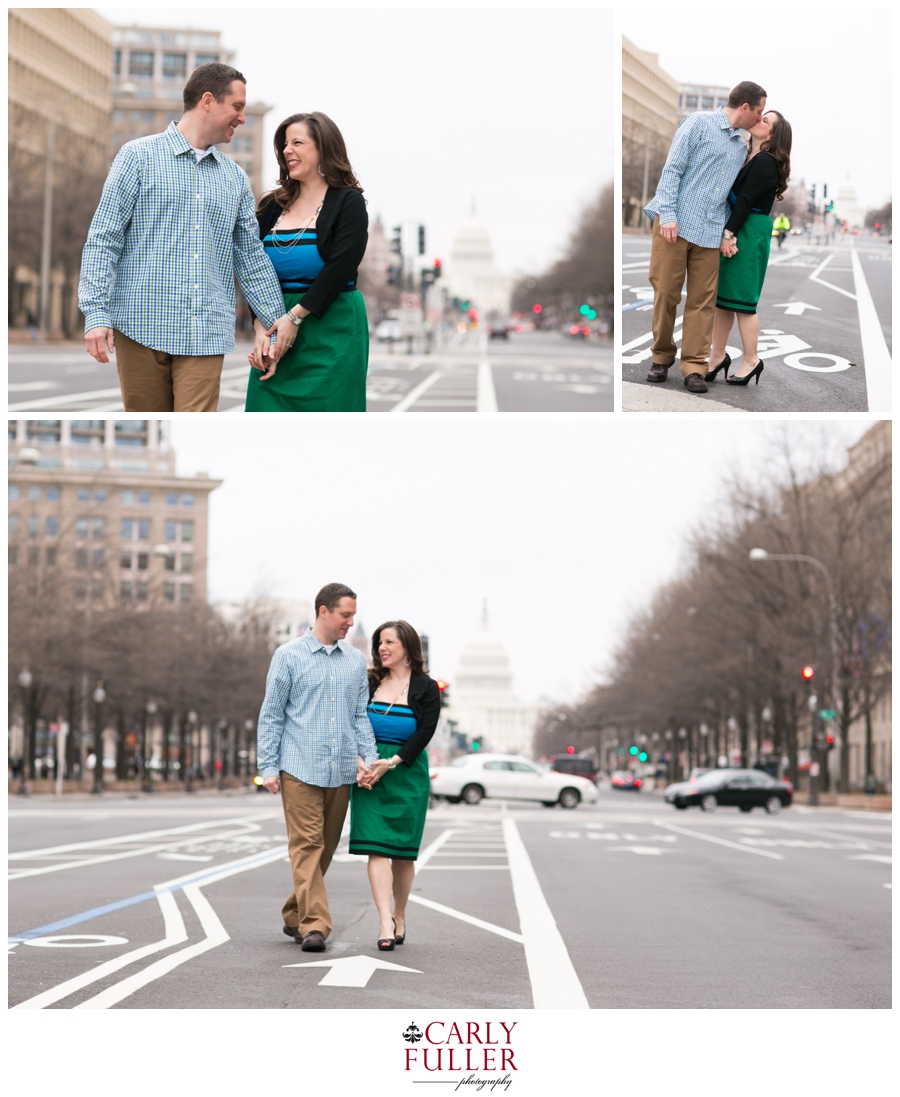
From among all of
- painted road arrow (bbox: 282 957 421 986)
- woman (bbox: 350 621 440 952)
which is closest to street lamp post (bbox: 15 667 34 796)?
woman (bbox: 350 621 440 952)

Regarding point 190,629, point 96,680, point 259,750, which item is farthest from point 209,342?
point 190,629

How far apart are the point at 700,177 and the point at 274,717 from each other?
12.7ft

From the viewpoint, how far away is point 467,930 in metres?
10.5

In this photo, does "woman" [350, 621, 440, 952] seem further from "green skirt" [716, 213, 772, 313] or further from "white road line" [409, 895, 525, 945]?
"green skirt" [716, 213, 772, 313]

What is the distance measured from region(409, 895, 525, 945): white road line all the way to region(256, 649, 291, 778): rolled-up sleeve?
2163 millimetres

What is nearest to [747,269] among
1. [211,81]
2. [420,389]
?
[211,81]

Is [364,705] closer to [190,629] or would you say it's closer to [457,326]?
[190,629]

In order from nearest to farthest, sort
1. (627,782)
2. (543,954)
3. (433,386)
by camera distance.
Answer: (543,954), (433,386), (627,782)

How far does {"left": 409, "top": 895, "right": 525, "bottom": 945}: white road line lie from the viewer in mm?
10266

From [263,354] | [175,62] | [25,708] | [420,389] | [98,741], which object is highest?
[175,62]

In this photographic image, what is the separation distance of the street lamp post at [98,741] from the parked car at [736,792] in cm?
1873

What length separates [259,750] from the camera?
870 centimetres

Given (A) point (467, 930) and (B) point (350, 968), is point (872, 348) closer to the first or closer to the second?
(B) point (350, 968)

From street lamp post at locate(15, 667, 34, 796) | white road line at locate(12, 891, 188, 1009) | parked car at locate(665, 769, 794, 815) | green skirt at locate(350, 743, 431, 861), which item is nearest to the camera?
white road line at locate(12, 891, 188, 1009)
